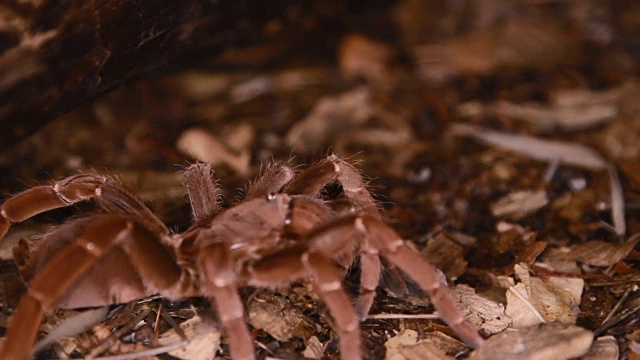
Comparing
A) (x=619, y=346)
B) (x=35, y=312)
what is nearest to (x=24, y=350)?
(x=35, y=312)

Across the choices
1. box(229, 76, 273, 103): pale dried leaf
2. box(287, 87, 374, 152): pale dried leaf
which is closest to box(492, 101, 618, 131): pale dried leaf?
box(287, 87, 374, 152): pale dried leaf

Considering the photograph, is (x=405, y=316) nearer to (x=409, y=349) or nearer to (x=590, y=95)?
(x=409, y=349)

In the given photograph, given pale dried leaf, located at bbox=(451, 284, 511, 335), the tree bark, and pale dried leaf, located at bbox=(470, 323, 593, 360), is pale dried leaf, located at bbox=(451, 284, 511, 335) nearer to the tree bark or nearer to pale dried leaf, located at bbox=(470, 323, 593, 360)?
pale dried leaf, located at bbox=(470, 323, 593, 360)

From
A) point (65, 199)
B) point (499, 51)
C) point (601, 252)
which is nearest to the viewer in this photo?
point (65, 199)

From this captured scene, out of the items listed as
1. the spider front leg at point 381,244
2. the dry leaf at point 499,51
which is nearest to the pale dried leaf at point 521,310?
the spider front leg at point 381,244

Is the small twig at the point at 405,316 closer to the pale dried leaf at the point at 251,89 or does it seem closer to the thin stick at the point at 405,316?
the thin stick at the point at 405,316

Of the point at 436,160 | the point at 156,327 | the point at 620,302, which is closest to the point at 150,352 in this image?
the point at 156,327

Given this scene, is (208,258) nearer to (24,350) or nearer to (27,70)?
(24,350)
